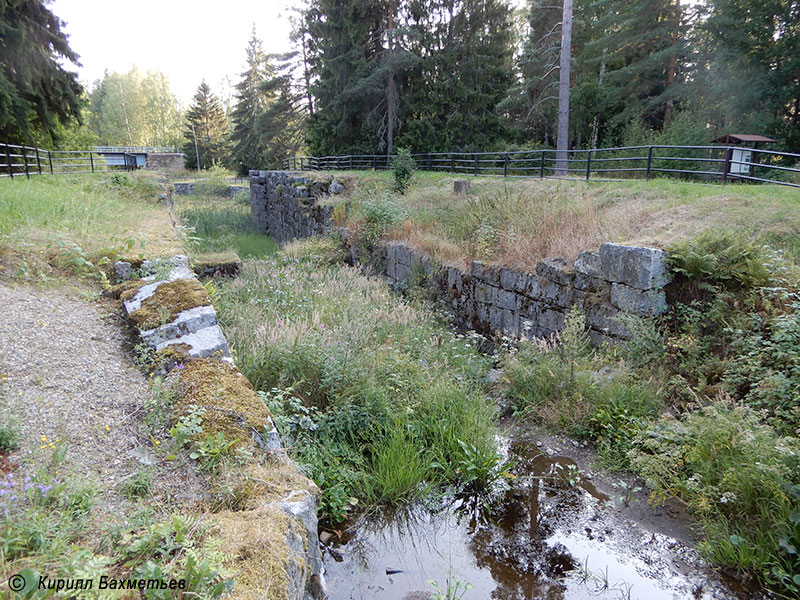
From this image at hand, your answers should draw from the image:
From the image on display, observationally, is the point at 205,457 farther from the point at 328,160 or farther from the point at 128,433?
the point at 328,160

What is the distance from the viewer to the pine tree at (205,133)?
52.8m

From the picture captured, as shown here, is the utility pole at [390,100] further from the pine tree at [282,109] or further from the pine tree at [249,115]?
the pine tree at [249,115]

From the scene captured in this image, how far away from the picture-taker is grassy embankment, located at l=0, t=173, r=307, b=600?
1.77m

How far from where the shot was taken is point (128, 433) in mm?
2635

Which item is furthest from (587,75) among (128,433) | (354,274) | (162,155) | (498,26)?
(162,155)

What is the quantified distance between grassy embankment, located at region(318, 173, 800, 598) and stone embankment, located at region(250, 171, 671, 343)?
26 cm

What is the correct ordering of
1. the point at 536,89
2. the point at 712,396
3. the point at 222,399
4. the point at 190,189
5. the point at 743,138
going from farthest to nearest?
the point at 190,189
the point at 536,89
the point at 743,138
the point at 712,396
the point at 222,399

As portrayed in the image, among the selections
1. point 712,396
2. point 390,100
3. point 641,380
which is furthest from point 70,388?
point 390,100

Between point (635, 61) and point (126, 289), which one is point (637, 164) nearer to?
point (635, 61)

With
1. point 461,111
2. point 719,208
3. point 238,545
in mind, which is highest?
point 461,111

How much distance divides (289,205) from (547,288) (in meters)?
16.9

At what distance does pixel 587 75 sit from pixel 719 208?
781 inches

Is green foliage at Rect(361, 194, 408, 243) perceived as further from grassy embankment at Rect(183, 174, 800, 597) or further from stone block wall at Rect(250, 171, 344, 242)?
grassy embankment at Rect(183, 174, 800, 597)

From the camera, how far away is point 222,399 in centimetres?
297
